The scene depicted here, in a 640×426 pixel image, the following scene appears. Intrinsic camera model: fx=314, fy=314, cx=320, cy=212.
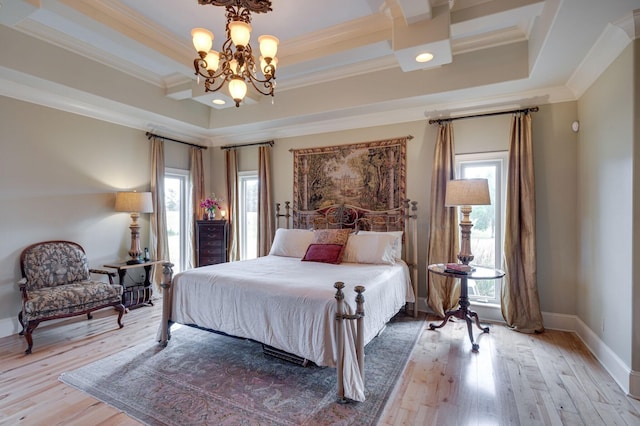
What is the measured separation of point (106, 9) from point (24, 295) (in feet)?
9.64

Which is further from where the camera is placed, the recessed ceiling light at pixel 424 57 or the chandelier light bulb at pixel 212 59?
the recessed ceiling light at pixel 424 57

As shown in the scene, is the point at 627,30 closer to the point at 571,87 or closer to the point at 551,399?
the point at 571,87

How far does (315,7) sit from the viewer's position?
3031mm

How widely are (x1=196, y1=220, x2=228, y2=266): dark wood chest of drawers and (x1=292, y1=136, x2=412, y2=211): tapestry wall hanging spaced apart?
1379 mm

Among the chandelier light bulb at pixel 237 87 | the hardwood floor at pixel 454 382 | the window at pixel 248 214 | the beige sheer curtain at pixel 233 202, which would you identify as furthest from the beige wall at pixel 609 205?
the beige sheer curtain at pixel 233 202

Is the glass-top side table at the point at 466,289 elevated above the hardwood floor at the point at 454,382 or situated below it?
above

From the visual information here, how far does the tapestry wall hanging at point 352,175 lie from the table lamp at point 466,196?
3.35ft

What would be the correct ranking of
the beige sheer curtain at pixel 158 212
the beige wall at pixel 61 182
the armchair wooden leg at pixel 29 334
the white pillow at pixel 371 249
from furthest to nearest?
1. the beige sheer curtain at pixel 158 212
2. the white pillow at pixel 371 249
3. the beige wall at pixel 61 182
4. the armchair wooden leg at pixel 29 334

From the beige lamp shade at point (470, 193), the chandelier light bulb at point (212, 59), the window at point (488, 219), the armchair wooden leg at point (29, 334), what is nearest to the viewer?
the chandelier light bulb at point (212, 59)

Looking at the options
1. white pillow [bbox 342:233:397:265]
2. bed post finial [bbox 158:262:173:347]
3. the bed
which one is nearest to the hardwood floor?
bed post finial [bbox 158:262:173:347]

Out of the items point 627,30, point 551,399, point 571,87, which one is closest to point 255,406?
point 551,399

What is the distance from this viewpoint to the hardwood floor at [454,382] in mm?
2141

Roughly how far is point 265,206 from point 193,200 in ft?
4.67

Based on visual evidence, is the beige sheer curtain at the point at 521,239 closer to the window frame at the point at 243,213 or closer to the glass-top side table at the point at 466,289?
the glass-top side table at the point at 466,289
